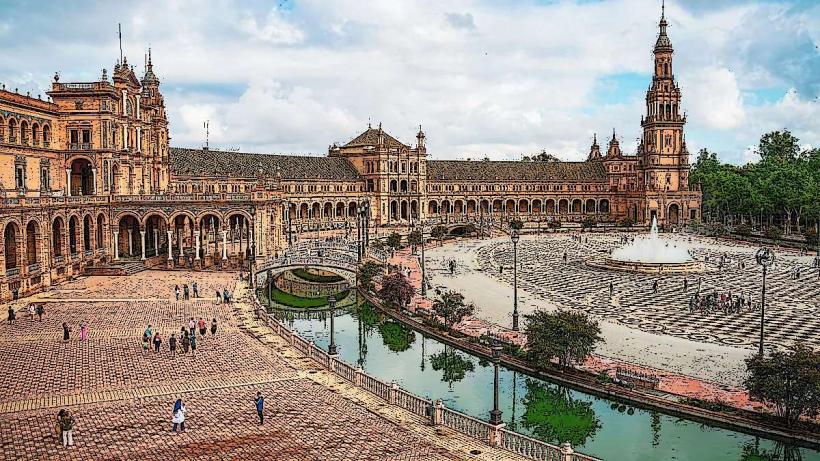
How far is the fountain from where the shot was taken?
2522 inches

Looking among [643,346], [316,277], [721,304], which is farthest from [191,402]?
[316,277]

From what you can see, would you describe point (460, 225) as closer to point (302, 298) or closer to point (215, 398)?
point (302, 298)

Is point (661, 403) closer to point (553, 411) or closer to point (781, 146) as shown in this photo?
point (553, 411)

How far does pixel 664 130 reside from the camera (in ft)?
389

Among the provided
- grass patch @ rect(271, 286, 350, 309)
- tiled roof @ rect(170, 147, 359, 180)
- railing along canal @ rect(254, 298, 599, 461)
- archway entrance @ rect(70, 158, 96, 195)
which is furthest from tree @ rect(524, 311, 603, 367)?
tiled roof @ rect(170, 147, 359, 180)

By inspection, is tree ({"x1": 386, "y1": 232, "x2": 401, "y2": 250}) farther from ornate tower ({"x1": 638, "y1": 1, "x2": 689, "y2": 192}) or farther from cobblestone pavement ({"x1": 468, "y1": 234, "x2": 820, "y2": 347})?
ornate tower ({"x1": 638, "y1": 1, "x2": 689, "y2": 192})

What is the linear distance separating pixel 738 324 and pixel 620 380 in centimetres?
1441

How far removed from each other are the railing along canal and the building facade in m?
26.1

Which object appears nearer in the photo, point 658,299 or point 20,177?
point 658,299

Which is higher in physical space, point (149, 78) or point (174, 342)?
point (149, 78)

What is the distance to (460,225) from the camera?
104562 mm

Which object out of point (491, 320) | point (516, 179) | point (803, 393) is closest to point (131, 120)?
point (491, 320)

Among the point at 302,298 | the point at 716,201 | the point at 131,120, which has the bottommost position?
the point at 302,298

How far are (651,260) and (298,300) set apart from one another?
30929 millimetres
